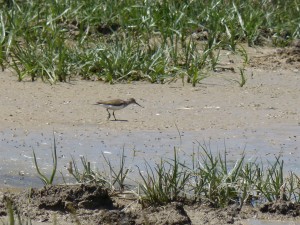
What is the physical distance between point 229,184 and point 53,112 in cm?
329

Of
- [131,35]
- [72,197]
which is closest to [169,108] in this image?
[131,35]

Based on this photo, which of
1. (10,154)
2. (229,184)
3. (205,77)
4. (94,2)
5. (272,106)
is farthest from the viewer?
(94,2)

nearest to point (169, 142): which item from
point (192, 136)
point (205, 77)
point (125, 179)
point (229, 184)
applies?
point (192, 136)

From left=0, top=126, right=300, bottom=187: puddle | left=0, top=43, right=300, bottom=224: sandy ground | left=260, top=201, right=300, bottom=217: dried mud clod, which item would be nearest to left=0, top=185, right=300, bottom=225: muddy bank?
left=260, top=201, right=300, bottom=217: dried mud clod

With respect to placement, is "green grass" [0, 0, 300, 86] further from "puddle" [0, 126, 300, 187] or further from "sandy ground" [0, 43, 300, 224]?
"puddle" [0, 126, 300, 187]

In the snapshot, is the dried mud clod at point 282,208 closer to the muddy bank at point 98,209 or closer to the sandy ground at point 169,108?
the muddy bank at point 98,209

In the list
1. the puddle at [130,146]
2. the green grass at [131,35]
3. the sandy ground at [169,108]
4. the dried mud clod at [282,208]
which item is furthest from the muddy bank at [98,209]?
the green grass at [131,35]

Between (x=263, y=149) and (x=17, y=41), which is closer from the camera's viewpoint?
(x=263, y=149)

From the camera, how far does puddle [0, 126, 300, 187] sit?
691 cm

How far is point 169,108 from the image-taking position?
929 centimetres

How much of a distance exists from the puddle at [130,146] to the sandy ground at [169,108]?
2 cm

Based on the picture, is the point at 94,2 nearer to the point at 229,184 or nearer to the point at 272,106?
the point at 272,106

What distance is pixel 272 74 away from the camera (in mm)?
11516

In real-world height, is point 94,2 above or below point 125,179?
above
